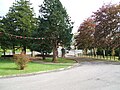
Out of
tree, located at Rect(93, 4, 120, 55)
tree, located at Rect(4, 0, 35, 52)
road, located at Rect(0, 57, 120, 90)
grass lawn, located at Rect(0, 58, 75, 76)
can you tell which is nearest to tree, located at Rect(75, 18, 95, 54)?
tree, located at Rect(93, 4, 120, 55)

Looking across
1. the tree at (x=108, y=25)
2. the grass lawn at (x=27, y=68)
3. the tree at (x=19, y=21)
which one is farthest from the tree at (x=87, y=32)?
the grass lawn at (x=27, y=68)

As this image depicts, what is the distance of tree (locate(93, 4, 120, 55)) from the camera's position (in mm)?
36331

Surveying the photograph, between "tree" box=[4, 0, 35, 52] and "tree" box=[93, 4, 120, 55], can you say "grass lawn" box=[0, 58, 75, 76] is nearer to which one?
"tree" box=[93, 4, 120, 55]

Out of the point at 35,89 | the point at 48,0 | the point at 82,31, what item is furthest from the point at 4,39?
the point at 35,89

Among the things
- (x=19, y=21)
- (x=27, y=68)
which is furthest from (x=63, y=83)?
(x=19, y=21)

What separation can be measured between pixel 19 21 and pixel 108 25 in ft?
47.5

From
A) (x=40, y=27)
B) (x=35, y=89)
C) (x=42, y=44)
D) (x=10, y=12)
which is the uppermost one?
(x=10, y=12)

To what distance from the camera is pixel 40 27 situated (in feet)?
122

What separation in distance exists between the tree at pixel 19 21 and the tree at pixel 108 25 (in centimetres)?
1152

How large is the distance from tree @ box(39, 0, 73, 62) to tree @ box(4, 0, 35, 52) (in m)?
5.43

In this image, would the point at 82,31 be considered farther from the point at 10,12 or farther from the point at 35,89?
the point at 35,89

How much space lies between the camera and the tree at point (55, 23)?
3653 centimetres

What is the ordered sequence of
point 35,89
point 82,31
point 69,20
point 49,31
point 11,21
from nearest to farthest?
point 35,89, point 49,31, point 69,20, point 11,21, point 82,31

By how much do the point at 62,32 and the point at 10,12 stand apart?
36.2 feet
